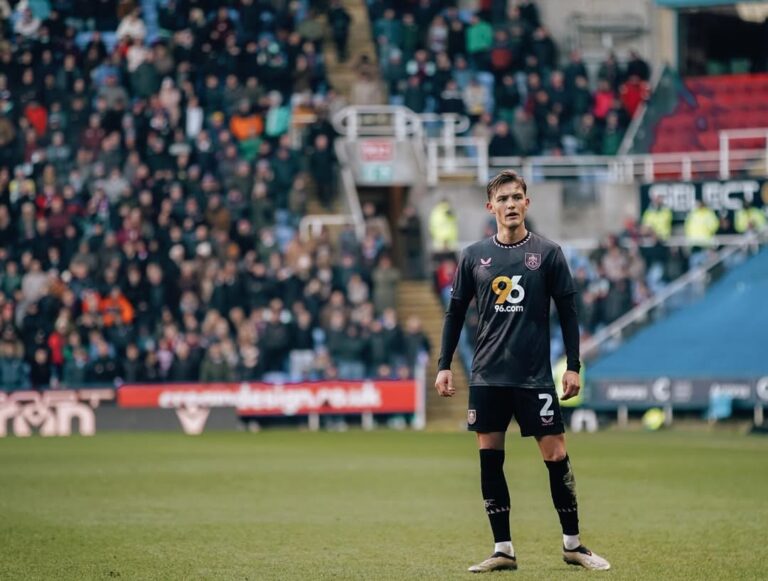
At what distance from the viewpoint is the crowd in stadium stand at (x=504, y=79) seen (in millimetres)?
35438

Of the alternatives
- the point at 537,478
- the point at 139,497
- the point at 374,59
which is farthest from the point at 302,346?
the point at 139,497

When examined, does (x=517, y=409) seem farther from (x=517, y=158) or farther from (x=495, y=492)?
(x=517, y=158)

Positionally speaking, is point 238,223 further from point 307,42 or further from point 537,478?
point 537,478

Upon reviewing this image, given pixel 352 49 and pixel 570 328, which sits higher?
pixel 352 49

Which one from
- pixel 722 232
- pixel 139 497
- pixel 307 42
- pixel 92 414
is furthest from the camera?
pixel 307 42

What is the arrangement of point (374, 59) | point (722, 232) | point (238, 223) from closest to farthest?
point (238, 223) < point (722, 232) < point (374, 59)

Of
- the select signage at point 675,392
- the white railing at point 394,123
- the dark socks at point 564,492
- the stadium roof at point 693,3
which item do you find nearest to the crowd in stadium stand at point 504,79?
the white railing at point 394,123

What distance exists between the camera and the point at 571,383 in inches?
373

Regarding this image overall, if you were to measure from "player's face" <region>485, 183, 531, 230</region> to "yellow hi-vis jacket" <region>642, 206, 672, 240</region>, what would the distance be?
78.6 ft

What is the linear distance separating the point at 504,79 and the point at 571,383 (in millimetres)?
27090

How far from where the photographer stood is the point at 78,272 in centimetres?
2997

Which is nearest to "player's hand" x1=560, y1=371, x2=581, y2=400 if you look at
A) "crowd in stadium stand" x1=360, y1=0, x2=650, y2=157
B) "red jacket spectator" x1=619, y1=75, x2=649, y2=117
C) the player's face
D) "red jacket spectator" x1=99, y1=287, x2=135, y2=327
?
the player's face

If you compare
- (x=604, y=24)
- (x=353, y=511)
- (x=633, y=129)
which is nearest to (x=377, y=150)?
(x=633, y=129)

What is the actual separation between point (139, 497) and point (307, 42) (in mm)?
21879
